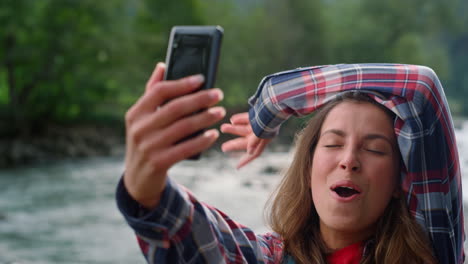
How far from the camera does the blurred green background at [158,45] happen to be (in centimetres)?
1700

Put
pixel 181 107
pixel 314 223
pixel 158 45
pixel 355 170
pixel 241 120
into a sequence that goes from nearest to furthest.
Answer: pixel 181 107
pixel 355 170
pixel 314 223
pixel 241 120
pixel 158 45

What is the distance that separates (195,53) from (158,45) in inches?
840

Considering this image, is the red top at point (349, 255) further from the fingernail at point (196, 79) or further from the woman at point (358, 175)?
the fingernail at point (196, 79)

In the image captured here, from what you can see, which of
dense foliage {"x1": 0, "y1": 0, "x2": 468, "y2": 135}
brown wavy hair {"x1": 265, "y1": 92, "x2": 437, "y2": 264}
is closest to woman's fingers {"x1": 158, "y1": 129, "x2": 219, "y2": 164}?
brown wavy hair {"x1": 265, "y1": 92, "x2": 437, "y2": 264}

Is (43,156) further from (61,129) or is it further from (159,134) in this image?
(159,134)

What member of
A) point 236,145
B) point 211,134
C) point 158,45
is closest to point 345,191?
point 236,145

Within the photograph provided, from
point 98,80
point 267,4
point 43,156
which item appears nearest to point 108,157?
point 43,156

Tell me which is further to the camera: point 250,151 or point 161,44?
point 161,44

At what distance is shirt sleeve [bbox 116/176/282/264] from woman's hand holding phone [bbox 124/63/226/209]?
12 cm

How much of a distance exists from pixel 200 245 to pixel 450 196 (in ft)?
2.34

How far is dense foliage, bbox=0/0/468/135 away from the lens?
1702 cm

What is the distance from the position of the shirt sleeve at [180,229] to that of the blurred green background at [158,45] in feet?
51.9

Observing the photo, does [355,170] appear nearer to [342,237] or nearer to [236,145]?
[342,237]

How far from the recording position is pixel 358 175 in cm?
151
